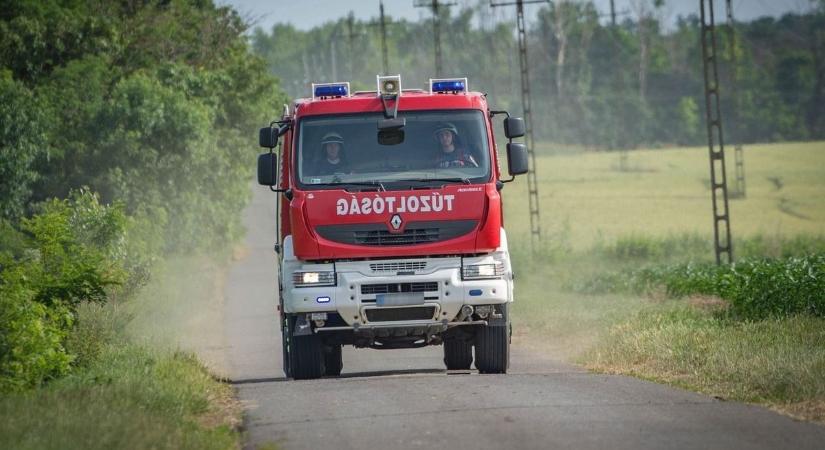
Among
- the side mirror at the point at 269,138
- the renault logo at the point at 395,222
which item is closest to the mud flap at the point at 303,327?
the renault logo at the point at 395,222

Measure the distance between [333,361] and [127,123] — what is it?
2306 cm

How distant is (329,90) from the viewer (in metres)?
15.5

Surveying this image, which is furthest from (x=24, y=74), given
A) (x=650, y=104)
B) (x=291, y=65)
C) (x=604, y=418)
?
(x=291, y=65)

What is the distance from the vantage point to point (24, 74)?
4141 centimetres

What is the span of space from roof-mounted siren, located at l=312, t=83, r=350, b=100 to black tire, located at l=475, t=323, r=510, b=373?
307 centimetres

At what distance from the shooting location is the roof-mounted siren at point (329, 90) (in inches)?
608

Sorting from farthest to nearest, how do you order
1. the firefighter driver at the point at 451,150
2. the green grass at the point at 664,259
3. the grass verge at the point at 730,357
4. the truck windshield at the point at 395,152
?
the firefighter driver at the point at 451,150, the truck windshield at the point at 395,152, the green grass at the point at 664,259, the grass verge at the point at 730,357

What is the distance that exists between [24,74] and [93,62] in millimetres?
2260

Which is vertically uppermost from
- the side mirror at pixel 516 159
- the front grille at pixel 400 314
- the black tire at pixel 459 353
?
the side mirror at pixel 516 159

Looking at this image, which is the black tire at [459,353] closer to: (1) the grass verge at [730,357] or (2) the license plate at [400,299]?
(1) the grass verge at [730,357]

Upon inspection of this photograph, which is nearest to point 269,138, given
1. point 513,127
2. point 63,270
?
point 513,127

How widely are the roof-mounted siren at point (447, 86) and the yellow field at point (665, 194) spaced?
4130 cm

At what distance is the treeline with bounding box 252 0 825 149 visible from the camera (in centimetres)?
10450

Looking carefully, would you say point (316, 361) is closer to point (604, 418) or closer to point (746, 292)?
point (604, 418)
